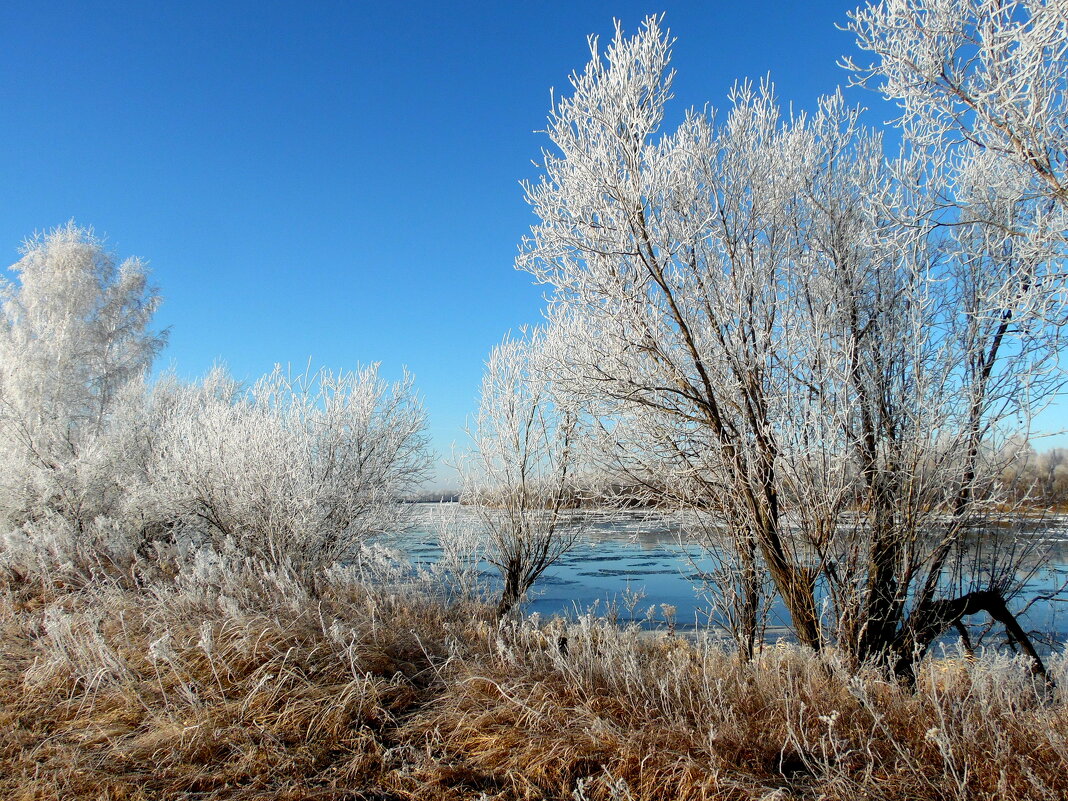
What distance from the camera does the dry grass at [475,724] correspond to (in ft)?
9.18

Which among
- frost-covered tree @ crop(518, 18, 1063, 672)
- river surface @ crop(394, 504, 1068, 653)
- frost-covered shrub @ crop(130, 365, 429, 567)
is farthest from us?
frost-covered shrub @ crop(130, 365, 429, 567)

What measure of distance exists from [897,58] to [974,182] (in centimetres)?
127

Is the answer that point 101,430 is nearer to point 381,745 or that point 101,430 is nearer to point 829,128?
point 381,745

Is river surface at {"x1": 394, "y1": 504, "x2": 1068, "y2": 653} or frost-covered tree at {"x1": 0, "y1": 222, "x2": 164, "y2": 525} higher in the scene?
frost-covered tree at {"x1": 0, "y1": 222, "x2": 164, "y2": 525}

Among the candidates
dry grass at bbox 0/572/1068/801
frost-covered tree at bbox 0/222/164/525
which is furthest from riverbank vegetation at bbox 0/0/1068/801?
frost-covered tree at bbox 0/222/164/525

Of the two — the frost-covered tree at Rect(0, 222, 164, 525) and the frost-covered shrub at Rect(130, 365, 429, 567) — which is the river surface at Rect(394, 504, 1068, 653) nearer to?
the frost-covered shrub at Rect(130, 365, 429, 567)

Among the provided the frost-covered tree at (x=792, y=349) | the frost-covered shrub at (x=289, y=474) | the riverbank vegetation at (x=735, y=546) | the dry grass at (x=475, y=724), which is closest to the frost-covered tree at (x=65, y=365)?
the frost-covered shrub at (x=289, y=474)

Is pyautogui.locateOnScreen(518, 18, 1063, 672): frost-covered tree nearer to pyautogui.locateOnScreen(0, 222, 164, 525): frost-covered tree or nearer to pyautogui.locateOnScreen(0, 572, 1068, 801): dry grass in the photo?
pyautogui.locateOnScreen(0, 572, 1068, 801): dry grass

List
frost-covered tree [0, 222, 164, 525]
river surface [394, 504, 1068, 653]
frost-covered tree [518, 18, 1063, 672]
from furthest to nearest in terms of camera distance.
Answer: frost-covered tree [0, 222, 164, 525]
river surface [394, 504, 1068, 653]
frost-covered tree [518, 18, 1063, 672]

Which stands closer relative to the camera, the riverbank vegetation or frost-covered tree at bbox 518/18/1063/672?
the riverbank vegetation

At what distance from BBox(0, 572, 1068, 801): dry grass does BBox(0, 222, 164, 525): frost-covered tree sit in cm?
695

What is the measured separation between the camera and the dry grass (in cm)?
280

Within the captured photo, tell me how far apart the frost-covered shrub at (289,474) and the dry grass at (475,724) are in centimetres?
343

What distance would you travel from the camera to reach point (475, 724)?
3336 millimetres
